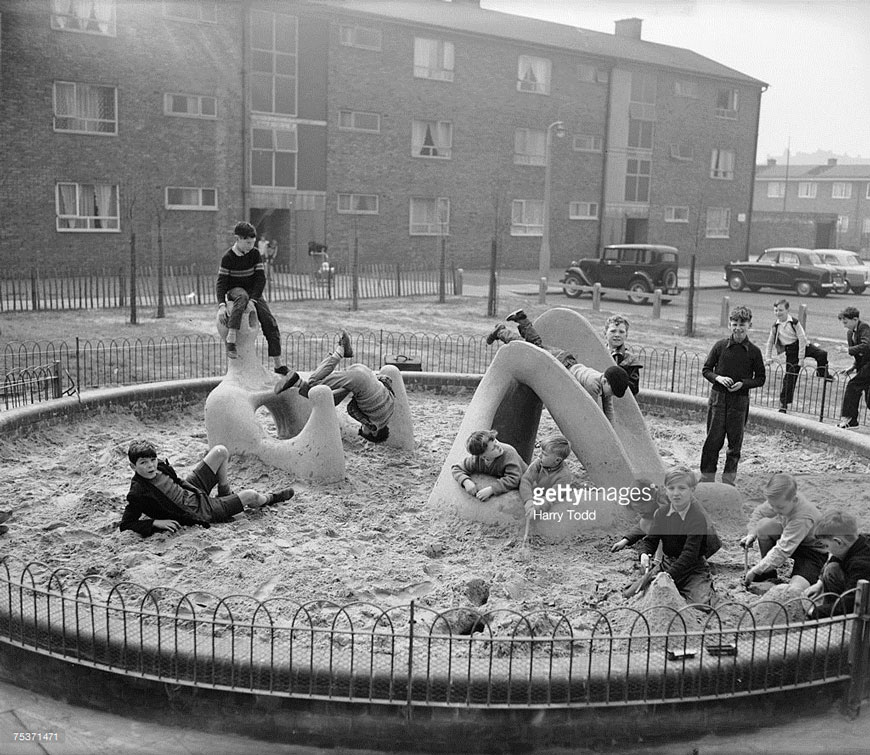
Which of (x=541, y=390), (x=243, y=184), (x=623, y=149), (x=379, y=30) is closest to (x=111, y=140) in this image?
(x=243, y=184)

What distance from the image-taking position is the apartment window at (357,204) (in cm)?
3694

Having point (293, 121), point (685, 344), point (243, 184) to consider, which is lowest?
point (685, 344)

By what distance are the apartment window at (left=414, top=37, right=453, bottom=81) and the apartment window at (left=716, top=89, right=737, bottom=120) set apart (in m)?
15.2

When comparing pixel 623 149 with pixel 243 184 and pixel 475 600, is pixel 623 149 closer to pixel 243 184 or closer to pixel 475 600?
pixel 243 184

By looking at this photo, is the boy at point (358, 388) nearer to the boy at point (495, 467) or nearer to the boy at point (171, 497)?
the boy at point (171, 497)

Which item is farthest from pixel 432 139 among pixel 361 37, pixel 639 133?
pixel 639 133

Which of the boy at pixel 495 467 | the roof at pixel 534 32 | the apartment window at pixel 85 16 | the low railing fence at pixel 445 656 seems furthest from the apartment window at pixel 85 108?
the low railing fence at pixel 445 656

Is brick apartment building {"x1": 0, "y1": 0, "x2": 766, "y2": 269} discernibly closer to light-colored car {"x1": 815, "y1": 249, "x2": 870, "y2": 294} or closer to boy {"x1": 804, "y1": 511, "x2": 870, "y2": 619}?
light-colored car {"x1": 815, "y1": 249, "x2": 870, "y2": 294}

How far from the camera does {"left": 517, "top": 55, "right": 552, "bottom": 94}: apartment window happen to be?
4056cm

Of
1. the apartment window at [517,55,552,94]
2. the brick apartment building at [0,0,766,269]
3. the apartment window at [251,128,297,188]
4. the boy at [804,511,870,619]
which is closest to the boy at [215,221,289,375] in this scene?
the boy at [804,511,870,619]

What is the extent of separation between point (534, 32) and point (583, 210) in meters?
7.54

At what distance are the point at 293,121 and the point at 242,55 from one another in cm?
284

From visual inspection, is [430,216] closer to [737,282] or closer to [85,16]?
[737,282]

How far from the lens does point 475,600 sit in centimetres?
695
